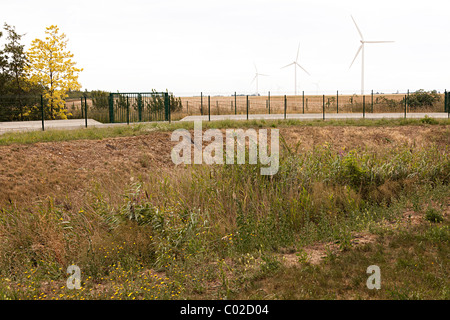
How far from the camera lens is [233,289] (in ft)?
18.6

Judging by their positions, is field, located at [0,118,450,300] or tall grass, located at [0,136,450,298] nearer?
field, located at [0,118,450,300]

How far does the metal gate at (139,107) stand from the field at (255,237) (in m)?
18.6

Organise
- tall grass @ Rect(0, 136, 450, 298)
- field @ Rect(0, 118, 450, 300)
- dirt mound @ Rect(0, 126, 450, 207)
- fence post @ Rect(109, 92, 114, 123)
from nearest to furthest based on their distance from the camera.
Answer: field @ Rect(0, 118, 450, 300)
tall grass @ Rect(0, 136, 450, 298)
dirt mound @ Rect(0, 126, 450, 207)
fence post @ Rect(109, 92, 114, 123)

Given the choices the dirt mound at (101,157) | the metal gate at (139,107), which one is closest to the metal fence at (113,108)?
the metal gate at (139,107)

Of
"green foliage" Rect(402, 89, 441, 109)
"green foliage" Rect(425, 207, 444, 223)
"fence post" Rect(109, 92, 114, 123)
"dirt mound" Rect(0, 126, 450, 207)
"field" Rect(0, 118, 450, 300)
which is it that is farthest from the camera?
"green foliage" Rect(402, 89, 441, 109)

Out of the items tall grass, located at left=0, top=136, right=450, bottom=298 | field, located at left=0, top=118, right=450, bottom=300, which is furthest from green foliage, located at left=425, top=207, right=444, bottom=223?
tall grass, located at left=0, top=136, right=450, bottom=298

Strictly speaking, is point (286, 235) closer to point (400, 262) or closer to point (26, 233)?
point (400, 262)

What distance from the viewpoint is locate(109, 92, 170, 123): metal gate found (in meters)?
28.5

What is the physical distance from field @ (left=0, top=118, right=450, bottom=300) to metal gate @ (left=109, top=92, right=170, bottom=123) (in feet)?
61.0

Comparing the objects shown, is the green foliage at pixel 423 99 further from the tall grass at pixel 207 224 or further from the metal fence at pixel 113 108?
the tall grass at pixel 207 224

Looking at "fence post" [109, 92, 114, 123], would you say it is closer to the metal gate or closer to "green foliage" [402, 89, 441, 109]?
the metal gate

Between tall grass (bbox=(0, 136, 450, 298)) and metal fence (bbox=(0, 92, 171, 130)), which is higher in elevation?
metal fence (bbox=(0, 92, 171, 130))
